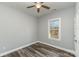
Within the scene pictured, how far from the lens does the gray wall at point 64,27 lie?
292cm

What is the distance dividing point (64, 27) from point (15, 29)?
1863 millimetres

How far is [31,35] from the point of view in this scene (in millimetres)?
3414

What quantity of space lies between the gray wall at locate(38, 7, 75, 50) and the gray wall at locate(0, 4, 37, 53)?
0.34 metres

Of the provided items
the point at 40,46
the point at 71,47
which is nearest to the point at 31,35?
the point at 40,46

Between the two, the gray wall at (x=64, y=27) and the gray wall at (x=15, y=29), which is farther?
the gray wall at (x=64, y=27)

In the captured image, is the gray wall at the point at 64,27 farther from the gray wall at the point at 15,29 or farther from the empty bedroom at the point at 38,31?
the gray wall at the point at 15,29

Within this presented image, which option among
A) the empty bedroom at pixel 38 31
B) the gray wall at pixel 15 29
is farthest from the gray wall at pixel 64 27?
the gray wall at pixel 15 29

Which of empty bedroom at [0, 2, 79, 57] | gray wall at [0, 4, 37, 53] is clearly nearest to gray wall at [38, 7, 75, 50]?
empty bedroom at [0, 2, 79, 57]

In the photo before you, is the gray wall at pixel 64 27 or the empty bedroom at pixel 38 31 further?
the gray wall at pixel 64 27

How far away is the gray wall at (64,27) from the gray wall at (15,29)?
0.34 meters

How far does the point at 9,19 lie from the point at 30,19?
2.69 feet

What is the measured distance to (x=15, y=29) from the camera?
2896mm

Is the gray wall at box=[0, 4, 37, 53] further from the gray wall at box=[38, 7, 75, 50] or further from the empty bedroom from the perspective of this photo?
the gray wall at box=[38, 7, 75, 50]

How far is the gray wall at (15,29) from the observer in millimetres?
2504
